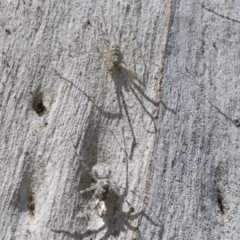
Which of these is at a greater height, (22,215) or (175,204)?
(175,204)

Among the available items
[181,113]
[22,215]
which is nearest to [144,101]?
[181,113]

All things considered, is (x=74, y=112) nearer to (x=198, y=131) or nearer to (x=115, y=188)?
(x=115, y=188)

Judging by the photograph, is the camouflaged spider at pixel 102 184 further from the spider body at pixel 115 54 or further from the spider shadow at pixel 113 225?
the spider body at pixel 115 54

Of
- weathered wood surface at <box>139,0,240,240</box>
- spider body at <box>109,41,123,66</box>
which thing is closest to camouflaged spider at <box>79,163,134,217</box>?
weathered wood surface at <box>139,0,240,240</box>

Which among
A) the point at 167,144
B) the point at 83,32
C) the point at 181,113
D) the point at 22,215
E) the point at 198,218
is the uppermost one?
the point at 83,32

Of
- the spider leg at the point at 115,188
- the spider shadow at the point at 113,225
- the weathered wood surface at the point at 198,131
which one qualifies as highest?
the weathered wood surface at the point at 198,131

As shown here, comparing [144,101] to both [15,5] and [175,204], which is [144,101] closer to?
[175,204]

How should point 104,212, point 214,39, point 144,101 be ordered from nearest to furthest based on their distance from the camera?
point 104,212 → point 144,101 → point 214,39

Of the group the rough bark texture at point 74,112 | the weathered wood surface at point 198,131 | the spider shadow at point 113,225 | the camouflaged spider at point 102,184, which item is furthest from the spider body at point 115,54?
the spider shadow at point 113,225

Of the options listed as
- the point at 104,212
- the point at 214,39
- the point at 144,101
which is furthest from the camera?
the point at 214,39
